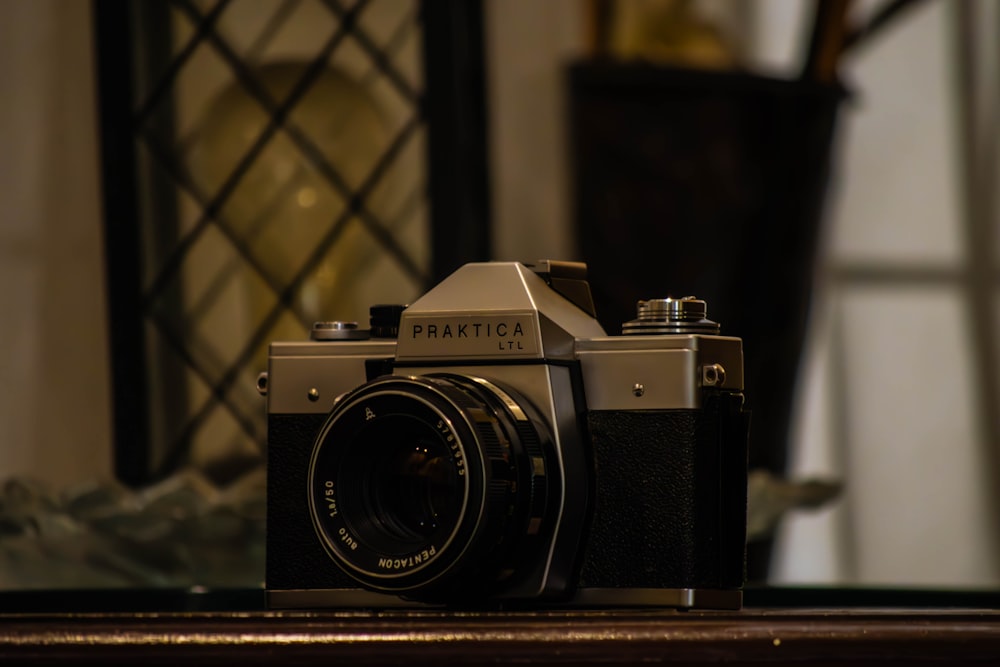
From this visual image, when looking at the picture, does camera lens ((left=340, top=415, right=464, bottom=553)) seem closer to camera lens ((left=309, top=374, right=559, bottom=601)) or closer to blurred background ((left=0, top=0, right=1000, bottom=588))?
camera lens ((left=309, top=374, right=559, bottom=601))

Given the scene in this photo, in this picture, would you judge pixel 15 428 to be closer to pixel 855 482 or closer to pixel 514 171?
pixel 514 171

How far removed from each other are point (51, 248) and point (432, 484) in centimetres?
29

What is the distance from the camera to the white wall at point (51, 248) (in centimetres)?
61

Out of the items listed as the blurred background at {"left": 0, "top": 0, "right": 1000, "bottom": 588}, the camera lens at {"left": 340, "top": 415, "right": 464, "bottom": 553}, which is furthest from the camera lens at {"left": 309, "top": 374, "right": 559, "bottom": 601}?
the blurred background at {"left": 0, "top": 0, "right": 1000, "bottom": 588}

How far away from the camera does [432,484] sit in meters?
0.39

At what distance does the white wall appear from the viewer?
0.61 metres

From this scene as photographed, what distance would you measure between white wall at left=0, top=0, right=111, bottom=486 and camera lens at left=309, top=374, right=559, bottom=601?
0.26m

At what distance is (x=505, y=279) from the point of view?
0.41m

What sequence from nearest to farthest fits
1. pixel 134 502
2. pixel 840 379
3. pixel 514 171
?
1. pixel 134 502
2. pixel 514 171
3. pixel 840 379

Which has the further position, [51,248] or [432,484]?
[51,248]

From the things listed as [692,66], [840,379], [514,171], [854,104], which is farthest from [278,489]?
[840,379]

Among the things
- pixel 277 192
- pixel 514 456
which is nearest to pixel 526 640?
pixel 514 456

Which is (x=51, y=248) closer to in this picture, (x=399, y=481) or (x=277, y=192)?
(x=277, y=192)

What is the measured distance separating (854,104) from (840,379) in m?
0.33
